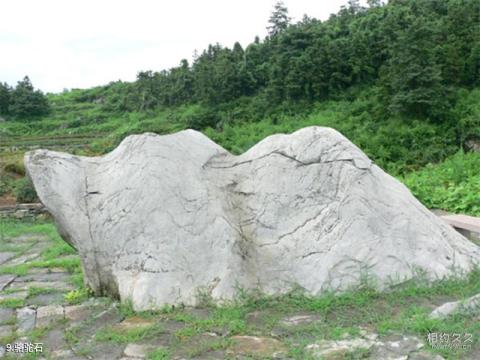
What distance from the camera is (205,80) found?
2638cm

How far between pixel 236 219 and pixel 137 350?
1.52 metres

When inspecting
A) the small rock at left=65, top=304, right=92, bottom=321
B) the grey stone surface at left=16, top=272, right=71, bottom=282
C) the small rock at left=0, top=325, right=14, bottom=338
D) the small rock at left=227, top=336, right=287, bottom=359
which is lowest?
the small rock at left=227, top=336, right=287, bottom=359

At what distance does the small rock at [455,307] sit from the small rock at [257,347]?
1.02 m

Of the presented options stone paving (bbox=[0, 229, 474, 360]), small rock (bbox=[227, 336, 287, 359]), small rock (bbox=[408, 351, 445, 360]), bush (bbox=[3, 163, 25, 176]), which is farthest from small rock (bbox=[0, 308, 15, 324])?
bush (bbox=[3, 163, 25, 176])

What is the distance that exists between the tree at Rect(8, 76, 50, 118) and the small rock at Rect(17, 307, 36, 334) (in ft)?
111

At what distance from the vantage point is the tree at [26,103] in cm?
3512

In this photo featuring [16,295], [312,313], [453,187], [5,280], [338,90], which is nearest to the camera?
[312,313]

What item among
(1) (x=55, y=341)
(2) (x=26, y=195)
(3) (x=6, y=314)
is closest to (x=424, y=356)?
(1) (x=55, y=341)

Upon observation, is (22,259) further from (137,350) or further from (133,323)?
(137,350)

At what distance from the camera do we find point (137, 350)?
3.20 meters

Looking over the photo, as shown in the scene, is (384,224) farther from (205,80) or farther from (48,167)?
(205,80)

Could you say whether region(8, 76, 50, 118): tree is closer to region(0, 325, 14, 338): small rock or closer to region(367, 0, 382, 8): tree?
region(367, 0, 382, 8): tree

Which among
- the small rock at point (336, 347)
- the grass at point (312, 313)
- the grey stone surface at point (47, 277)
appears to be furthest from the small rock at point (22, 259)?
the small rock at point (336, 347)

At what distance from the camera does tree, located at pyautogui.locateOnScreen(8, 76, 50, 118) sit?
35.1 meters
